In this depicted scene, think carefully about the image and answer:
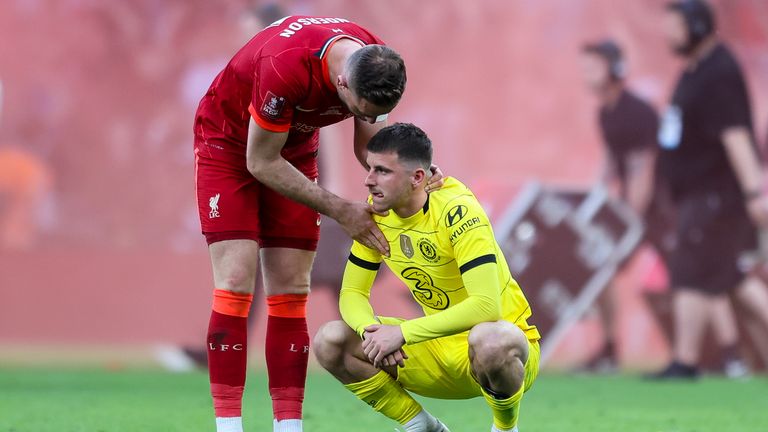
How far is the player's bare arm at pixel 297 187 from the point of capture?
4.47 m

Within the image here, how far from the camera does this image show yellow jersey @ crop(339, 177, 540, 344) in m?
4.39

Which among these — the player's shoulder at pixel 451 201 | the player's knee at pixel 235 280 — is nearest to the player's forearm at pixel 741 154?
the player's shoulder at pixel 451 201

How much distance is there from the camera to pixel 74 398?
24.0 ft

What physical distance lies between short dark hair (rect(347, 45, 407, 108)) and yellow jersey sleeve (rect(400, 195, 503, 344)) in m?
0.57

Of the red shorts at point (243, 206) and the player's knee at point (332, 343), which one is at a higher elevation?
the red shorts at point (243, 206)

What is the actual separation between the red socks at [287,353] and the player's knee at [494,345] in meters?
0.80

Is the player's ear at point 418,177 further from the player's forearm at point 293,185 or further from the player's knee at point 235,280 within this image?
the player's knee at point 235,280

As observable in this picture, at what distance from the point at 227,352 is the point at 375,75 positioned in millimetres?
1253

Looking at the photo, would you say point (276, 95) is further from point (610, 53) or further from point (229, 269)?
point (610, 53)

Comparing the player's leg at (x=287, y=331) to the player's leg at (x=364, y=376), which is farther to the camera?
the player's leg at (x=287, y=331)

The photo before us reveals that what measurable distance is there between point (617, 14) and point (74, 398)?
5520 mm

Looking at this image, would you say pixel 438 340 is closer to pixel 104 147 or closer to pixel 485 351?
pixel 485 351

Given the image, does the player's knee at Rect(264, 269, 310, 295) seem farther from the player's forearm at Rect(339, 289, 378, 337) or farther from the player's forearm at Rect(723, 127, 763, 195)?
the player's forearm at Rect(723, 127, 763, 195)

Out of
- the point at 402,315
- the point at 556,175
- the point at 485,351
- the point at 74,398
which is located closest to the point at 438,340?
the point at 485,351
